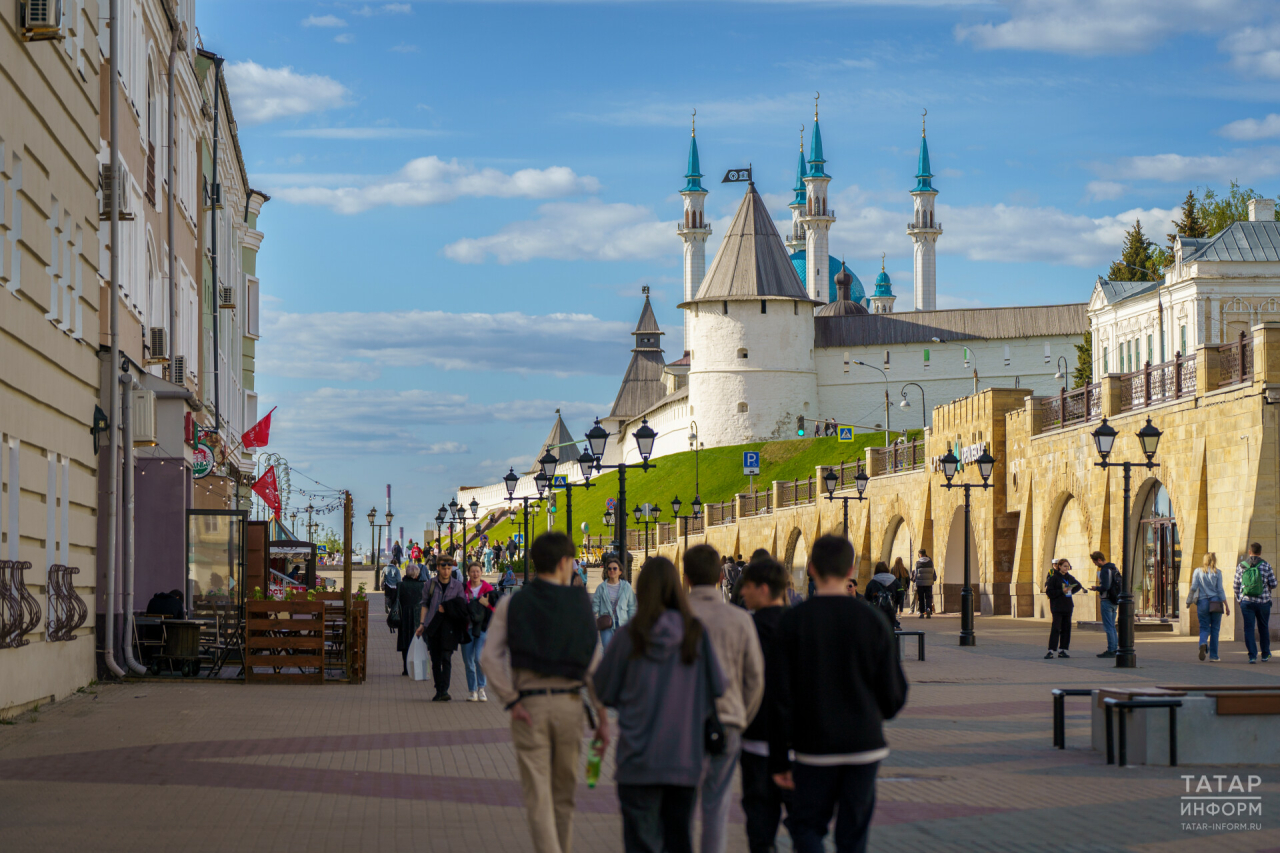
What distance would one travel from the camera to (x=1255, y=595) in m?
21.8

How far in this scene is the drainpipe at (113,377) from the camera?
18547 mm

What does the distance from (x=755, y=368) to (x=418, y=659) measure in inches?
3582

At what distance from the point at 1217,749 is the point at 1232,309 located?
5476cm

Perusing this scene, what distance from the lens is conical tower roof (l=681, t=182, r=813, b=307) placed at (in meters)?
108

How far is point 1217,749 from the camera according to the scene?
11.5 meters

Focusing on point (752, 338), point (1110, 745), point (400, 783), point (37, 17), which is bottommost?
point (400, 783)

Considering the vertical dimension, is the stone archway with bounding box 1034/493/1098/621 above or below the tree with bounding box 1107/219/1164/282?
below

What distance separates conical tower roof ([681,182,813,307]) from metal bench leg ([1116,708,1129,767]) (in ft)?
317

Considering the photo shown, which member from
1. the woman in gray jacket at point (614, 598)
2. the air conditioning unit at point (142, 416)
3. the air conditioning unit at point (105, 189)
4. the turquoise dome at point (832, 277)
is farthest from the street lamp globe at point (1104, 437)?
the turquoise dome at point (832, 277)

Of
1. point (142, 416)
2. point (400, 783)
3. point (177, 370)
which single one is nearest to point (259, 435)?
point (177, 370)

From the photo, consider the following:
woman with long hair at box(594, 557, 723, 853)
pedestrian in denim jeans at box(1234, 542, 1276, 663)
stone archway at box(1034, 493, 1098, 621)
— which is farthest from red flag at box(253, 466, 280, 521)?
woman with long hair at box(594, 557, 723, 853)

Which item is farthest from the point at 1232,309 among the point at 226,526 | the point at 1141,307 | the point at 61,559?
the point at 61,559

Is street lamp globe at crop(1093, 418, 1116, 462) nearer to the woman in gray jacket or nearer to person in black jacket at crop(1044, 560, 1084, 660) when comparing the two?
person in black jacket at crop(1044, 560, 1084, 660)

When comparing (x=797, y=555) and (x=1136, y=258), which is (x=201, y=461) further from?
(x=1136, y=258)
